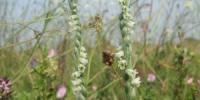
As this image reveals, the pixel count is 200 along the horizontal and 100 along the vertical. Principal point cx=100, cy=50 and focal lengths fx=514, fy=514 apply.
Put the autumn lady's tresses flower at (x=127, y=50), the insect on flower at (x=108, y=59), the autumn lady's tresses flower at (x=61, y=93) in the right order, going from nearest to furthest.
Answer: the autumn lady's tresses flower at (x=127, y=50), the insect on flower at (x=108, y=59), the autumn lady's tresses flower at (x=61, y=93)

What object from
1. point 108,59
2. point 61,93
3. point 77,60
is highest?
point 77,60

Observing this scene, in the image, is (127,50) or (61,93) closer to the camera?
(127,50)

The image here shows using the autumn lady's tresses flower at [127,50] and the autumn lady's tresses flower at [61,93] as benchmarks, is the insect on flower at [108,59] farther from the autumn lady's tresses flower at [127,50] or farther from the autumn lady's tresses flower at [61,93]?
the autumn lady's tresses flower at [61,93]

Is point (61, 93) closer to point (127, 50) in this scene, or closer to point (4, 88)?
point (4, 88)

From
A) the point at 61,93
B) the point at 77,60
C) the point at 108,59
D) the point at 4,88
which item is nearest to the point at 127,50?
the point at 77,60

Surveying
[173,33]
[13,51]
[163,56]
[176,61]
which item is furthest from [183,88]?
[13,51]

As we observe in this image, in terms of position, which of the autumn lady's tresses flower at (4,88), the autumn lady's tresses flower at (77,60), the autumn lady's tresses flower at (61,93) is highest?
the autumn lady's tresses flower at (77,60)

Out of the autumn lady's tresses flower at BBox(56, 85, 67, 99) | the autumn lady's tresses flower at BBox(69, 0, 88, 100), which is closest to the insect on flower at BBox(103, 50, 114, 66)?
the autumn lady's tresses flower at BBox(69, 0, 88, 100)

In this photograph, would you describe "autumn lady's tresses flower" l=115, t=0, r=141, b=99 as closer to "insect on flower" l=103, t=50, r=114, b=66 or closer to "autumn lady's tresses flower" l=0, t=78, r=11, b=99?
"insect on flower" l=103, t=50, r=114, b=66

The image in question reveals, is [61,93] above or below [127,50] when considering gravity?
below

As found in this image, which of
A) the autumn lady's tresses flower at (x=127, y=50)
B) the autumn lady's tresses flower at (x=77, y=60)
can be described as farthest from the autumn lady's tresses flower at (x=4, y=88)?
the autumn lady's tresses flower at (x=127, y=50)

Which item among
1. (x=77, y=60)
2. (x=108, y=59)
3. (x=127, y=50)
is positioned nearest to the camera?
(x=127, y=50)
